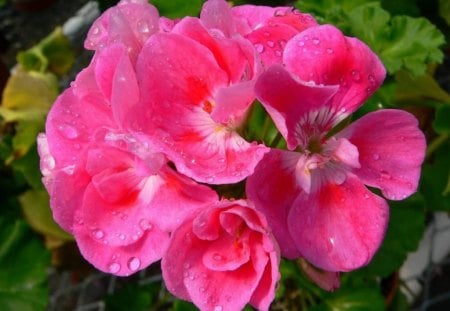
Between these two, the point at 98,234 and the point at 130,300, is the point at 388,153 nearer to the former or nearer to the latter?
the point at 98,234

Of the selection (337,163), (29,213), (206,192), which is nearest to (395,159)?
(337,163)

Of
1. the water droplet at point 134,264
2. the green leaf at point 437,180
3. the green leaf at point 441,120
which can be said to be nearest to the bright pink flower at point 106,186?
the water droplet at point 134,264

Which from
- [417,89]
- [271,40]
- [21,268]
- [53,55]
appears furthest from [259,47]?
[53,55]

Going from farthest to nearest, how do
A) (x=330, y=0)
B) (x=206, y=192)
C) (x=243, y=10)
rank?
(x=330, y=0)
(x=243, y=10)
(x=206, y=192)

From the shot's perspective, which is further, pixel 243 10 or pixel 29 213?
pixel 29 213

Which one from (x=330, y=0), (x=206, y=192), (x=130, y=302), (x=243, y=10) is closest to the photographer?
(x=206, y=192)

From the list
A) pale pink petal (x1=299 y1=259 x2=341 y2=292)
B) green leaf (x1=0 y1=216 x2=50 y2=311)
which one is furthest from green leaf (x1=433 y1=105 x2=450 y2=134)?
green leaf (x1=0 y1=216 x2=50 y2=311)

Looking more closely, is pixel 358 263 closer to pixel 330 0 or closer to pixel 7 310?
pixel 330 0
